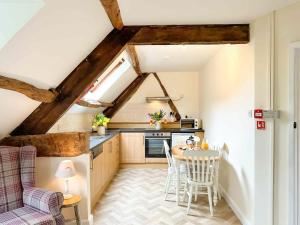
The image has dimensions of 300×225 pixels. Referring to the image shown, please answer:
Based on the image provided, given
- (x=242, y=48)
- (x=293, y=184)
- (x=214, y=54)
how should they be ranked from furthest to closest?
(x=214, y=54) < (x=242, y=48) < (x=293, y=184)

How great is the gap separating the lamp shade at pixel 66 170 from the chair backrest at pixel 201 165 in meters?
1.45

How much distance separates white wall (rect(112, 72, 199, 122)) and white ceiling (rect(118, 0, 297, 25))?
3.60m

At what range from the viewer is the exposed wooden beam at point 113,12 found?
215cm

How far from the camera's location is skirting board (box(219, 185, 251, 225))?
293 centimetres

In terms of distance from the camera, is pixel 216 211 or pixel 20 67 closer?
pixel 20 67

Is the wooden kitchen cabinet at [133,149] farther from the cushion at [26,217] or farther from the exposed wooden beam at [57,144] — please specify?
the cushion at [26,217]

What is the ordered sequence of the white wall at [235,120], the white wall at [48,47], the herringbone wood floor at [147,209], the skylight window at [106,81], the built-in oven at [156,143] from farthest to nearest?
the built-in oven at [156,143], the skylight window at [106,81], the herringbone wood floor at [147,209], the white wall at [235,120], the white wall at [48,47]

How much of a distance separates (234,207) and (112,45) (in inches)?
106

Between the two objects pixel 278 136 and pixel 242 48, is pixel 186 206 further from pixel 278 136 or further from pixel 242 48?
pixel 242 48

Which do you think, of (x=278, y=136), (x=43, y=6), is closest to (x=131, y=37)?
(x=43, y=6)

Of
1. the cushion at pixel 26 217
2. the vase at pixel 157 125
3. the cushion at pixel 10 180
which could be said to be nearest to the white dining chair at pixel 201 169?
the cushion at pixel 26 217

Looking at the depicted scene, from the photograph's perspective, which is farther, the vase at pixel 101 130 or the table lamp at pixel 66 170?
the vase at pixel 101 130

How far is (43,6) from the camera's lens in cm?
175

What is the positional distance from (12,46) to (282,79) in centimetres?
253
